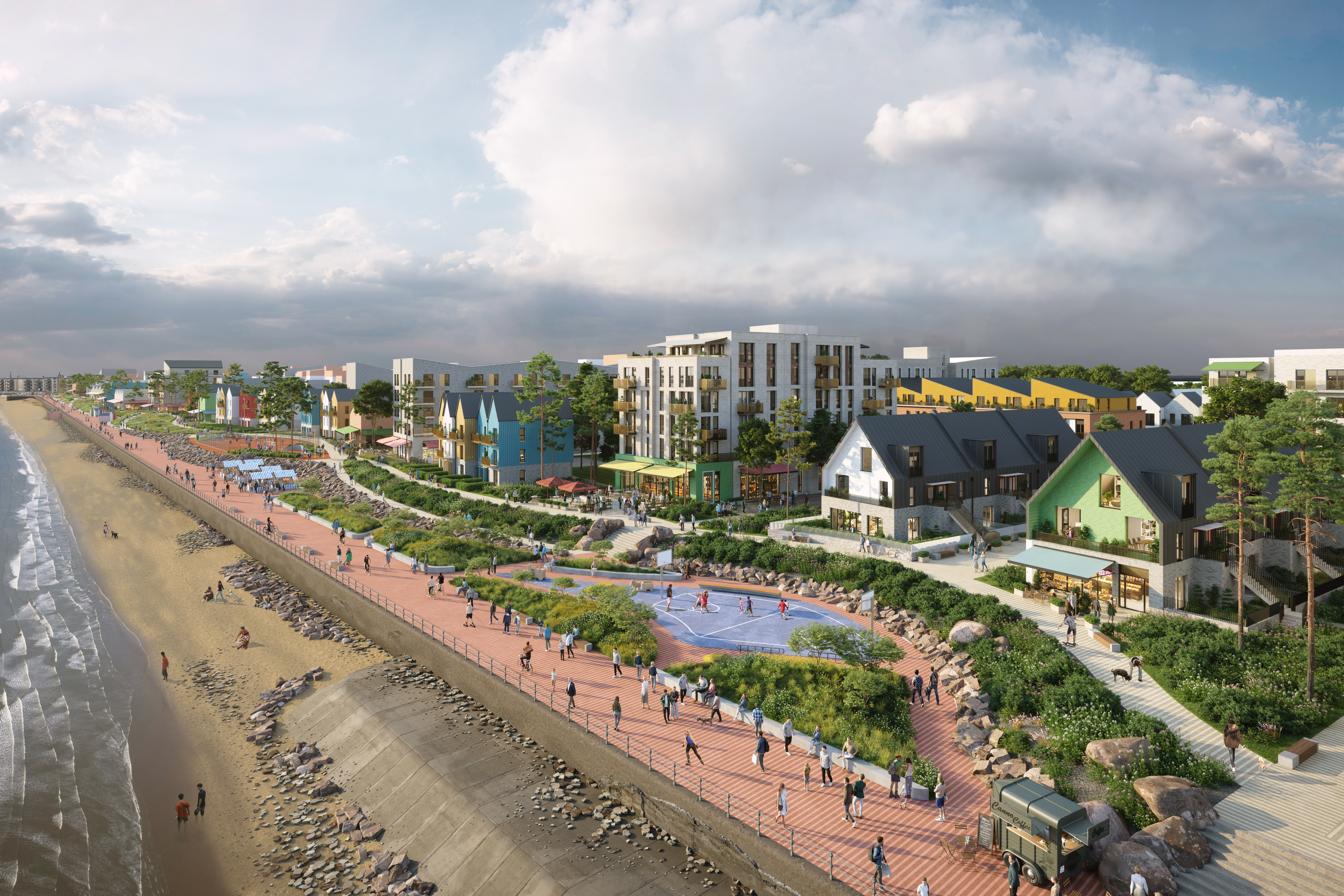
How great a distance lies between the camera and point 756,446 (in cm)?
6588

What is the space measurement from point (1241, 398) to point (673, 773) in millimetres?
65947

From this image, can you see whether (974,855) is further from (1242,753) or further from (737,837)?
(1242,753)

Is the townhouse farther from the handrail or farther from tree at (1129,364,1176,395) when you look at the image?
tree at (1129,364,1176,395)

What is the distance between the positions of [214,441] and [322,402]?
20253 mm

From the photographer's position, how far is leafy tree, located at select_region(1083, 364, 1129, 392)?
449 ft

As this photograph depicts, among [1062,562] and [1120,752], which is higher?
[1062,562]

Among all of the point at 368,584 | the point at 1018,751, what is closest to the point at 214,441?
the point at 368,584

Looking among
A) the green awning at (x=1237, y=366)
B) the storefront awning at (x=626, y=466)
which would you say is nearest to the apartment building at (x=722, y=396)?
the storefront awning at (x=626, y=466)

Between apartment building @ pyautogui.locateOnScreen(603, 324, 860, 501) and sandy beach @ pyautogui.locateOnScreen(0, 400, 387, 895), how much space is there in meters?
36.0

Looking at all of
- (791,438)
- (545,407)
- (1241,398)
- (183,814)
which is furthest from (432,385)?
(1241,398)

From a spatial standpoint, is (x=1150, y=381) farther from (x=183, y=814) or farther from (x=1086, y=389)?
(x=183, y=814)

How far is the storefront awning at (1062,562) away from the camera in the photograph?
37125 mm

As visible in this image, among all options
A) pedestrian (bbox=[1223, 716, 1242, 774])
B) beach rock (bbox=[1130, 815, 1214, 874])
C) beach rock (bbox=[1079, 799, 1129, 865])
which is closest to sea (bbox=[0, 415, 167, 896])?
beach rock (bbox=[1079, 799, 1129, 865])

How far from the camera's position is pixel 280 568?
56344 millimetres
